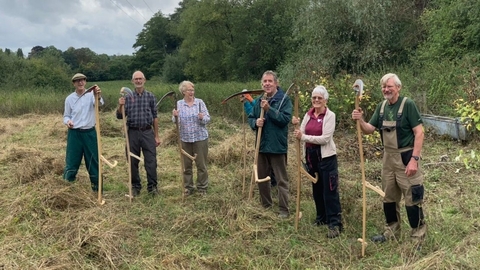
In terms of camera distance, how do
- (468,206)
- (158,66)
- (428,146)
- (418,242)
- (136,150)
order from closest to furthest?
(418,242), (468,206), (136,150), (428,146), (158,66)

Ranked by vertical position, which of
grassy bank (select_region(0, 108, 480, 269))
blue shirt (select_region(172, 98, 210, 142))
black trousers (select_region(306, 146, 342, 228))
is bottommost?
grassy bank (select_region(0, 108, 480, 269))

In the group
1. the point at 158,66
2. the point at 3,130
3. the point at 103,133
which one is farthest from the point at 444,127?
the point at 158,66

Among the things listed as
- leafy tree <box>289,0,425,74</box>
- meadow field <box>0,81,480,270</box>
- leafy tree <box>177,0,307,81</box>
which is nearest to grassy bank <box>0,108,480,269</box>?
meadow field <box>0,81,480,270</box>

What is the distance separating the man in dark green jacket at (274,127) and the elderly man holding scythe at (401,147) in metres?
0.89

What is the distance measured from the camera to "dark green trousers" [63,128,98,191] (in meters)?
4.81

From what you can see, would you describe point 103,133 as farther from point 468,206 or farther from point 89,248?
point 468,206

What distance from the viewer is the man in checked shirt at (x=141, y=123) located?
187 inches

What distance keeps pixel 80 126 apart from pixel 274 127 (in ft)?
7.71

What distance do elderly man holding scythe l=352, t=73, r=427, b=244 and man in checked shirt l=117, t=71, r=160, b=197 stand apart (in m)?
2.59

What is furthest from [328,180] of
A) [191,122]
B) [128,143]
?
[128,143]

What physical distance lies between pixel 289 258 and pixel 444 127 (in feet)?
18.4

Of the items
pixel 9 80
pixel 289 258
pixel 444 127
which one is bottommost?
pixel 289 258

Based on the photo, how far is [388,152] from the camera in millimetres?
3291

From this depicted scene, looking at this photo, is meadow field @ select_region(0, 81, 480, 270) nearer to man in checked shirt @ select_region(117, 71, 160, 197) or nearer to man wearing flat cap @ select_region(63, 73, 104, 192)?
man wearing flat cap @ select_region(63, 73, 104, 192)
